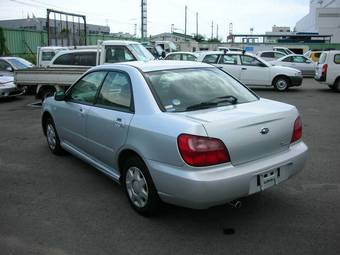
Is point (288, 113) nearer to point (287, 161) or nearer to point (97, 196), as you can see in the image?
point (287, 161)

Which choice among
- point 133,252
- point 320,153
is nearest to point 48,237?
point 133,252

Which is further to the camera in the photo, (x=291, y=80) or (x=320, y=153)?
(x=291, y=80)

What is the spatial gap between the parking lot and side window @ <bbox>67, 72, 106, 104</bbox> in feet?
3.52

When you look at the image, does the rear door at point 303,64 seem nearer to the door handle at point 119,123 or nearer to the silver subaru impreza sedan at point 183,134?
the silver subaru impreza sedan at point 183,134

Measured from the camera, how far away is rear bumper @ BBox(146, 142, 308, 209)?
345 centimetres

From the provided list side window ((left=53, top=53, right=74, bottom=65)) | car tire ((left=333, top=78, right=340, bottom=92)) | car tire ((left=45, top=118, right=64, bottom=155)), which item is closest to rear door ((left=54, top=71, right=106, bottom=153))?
car tire ((left=45, top=118, right=64, bottom=155))

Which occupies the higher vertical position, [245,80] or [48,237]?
[245,80]

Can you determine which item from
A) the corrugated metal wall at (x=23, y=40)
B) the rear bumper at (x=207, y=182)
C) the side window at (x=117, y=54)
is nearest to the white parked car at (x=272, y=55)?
the side window at (x=117, y=54)

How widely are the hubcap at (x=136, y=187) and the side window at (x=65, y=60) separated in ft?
35.0

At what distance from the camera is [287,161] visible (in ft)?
13.1

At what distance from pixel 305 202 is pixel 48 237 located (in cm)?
280

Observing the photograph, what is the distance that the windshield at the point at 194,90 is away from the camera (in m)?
4.12

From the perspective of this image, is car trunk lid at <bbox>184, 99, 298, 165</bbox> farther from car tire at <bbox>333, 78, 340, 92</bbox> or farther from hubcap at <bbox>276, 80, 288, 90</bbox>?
car tire at <bbox>333, 78, 340, 92</bbox>

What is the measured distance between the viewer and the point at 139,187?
412 centimetres
